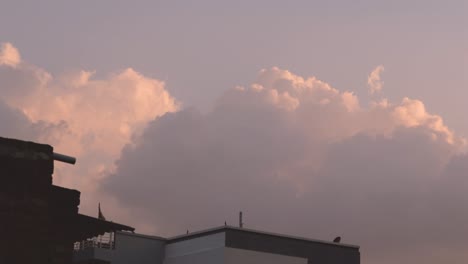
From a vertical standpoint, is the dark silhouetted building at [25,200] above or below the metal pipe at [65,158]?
below

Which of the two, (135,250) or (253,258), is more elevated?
(135,250)

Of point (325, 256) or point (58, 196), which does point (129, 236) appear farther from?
point (58, 196)

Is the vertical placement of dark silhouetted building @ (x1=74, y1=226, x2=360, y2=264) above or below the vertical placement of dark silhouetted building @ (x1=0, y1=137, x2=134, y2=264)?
above

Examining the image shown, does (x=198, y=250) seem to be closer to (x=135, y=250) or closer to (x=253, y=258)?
(x=253, y=258)

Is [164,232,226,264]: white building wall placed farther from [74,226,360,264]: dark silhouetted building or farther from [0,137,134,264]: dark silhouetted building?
[0,137,134,264]: dark silhouetted building

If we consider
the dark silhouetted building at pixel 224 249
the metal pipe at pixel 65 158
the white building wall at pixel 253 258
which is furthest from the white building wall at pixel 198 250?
the metal pipe at pixel 65 158

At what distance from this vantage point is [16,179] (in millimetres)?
23625

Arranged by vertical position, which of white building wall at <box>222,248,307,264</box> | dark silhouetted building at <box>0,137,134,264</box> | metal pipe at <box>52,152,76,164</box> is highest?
white building wall at <box>222,248,307,264</box>

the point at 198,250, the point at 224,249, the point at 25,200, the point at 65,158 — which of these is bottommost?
the point at 25,200

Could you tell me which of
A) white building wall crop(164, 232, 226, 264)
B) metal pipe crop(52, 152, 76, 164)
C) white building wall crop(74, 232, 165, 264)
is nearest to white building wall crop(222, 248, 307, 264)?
white building wall crop(164, 232, 226, 264)

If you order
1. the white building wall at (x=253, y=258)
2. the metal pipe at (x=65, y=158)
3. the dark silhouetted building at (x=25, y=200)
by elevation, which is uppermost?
the white building wall at (x=253, y=258)

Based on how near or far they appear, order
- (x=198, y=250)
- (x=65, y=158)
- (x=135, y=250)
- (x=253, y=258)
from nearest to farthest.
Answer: (x=65, y=158), (x=253, y=258), (x=198, y=250), (x=135, y=250)

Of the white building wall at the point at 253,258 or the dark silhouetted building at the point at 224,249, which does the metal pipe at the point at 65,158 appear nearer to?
the dark silhouetted building at the point at 224,249

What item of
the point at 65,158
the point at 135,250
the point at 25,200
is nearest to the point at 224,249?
the point at 135,250
